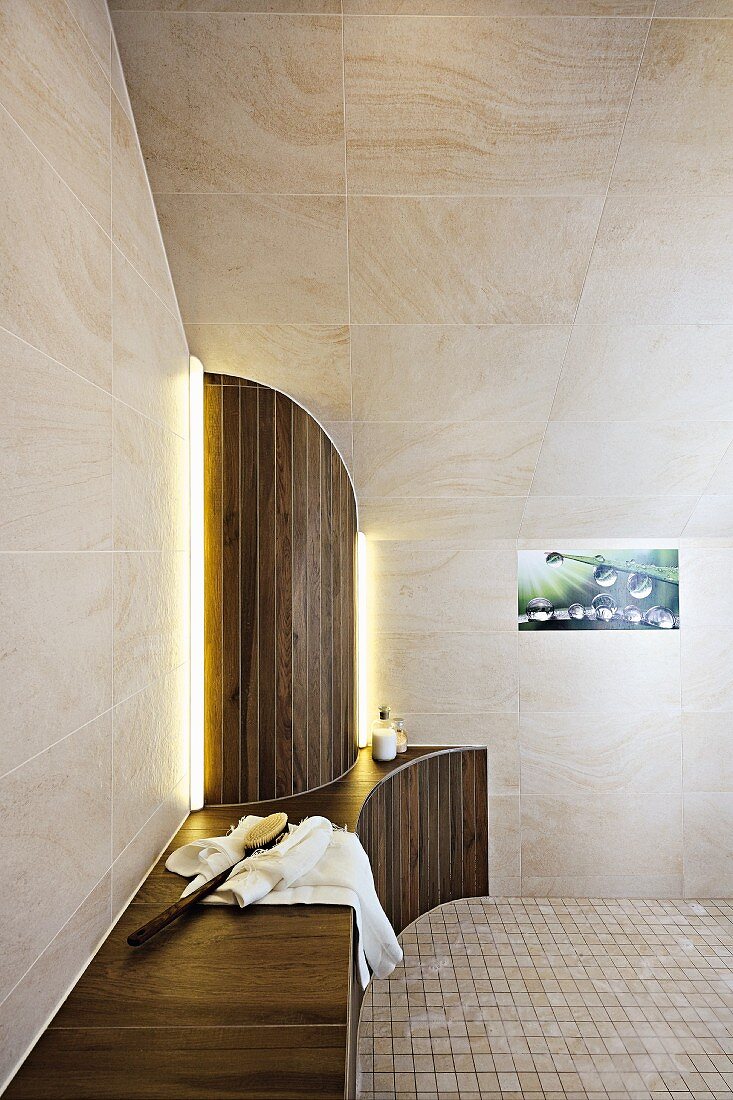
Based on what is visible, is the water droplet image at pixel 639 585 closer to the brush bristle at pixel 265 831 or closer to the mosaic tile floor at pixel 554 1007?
the mosaic tile floor at pixel 554 1007

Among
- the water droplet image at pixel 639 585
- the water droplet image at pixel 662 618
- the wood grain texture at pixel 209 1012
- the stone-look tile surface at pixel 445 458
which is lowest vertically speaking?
the wood grain texture at pixel 209 1012

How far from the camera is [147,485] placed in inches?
69.6

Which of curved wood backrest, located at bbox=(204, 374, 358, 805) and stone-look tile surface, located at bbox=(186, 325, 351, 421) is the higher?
stone-look tile surface, located at bbox=(186, 325, 351, 421)

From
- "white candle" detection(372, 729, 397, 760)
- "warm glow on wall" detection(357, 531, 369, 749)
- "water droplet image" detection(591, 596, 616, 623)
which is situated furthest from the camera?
"water droplet image" detection(591, 596, 616, 623)

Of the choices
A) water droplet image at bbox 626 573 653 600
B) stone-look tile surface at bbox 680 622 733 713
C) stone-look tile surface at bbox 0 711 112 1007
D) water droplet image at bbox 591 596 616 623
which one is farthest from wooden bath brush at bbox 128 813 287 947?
stone-look tile surface at bbox 680 622 733 713

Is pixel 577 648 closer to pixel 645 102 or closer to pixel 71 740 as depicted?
pixel 645 102

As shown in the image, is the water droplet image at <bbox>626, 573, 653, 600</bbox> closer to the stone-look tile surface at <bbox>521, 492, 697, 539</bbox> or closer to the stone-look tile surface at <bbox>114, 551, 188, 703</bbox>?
the stone-look tile surface at <bbox>521, 492, 697, 539</bbox>

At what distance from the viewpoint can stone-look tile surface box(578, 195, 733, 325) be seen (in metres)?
1.91

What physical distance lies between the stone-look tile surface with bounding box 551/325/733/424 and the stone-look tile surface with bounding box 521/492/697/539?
47cm

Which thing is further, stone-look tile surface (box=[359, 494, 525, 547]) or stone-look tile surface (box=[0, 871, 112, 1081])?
stone-look tile surface (box=[359, 494, 525, 547])

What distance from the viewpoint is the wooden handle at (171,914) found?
141 cm

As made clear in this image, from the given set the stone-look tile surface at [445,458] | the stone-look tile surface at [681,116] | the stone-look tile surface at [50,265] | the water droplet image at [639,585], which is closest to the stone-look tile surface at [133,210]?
the stone-look tile surface at [50,265]

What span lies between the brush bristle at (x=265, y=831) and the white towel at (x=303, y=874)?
0.02 metres

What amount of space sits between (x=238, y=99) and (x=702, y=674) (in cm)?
280
